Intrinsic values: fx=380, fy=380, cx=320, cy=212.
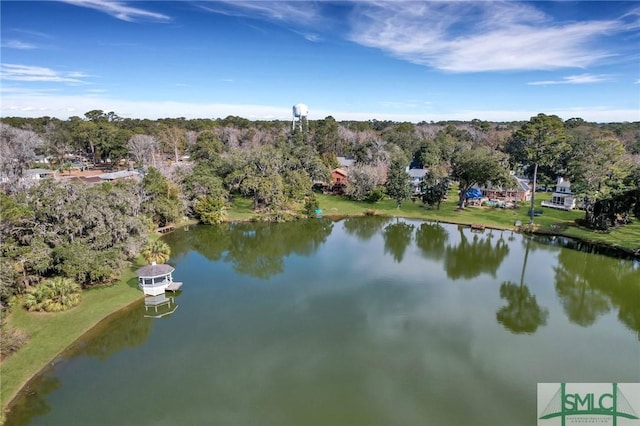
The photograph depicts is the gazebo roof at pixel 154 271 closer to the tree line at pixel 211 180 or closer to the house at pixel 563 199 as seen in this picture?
the tree line at pixel 211 180

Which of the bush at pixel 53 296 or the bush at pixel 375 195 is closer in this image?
the bush at pixel 53 296

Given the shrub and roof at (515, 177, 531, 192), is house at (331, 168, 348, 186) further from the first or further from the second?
the shrub

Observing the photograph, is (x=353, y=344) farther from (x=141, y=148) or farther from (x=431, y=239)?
(x=141, y=148)

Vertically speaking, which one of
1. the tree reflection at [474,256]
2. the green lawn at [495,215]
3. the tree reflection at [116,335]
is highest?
the green lawn at [495,215]

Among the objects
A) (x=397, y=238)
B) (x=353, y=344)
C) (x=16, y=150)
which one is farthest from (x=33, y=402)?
(x=16, y=150)

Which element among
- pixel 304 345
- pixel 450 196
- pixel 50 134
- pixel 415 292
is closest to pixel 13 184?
pixel 304 345

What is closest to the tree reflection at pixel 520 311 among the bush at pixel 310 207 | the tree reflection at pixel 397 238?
the tree reflection at pixel 397 238

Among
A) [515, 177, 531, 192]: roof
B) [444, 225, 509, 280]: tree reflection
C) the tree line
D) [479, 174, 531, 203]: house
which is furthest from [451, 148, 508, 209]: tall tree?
[515, 177, 531, 192]: roof

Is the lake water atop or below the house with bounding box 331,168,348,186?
below
